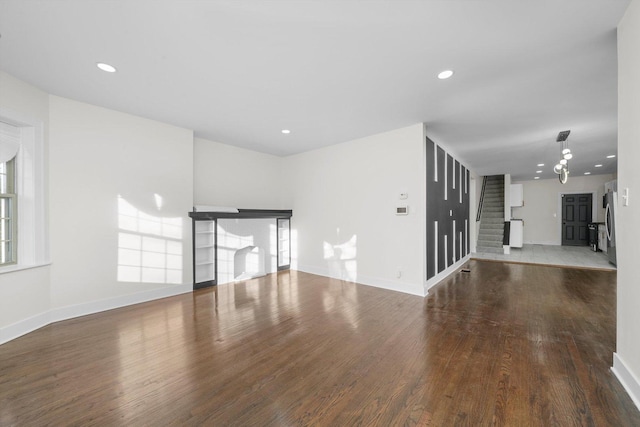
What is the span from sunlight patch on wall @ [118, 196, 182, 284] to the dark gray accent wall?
4146 millimetres

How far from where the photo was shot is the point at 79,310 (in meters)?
3.26

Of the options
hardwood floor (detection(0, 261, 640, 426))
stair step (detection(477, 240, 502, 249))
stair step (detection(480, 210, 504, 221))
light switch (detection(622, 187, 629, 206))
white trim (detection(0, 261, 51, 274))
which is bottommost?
hardwood floor (detection(0, 261, 640, 426))

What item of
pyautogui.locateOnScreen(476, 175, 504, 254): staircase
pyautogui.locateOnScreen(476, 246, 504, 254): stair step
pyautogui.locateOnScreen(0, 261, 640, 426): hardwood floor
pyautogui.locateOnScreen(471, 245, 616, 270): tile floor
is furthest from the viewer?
pyautogui.locateOnScreen(476, 175, 504, 254): staircase

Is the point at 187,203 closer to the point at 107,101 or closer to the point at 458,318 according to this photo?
the point at 107,101

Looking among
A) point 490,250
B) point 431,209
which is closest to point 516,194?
point 490,250

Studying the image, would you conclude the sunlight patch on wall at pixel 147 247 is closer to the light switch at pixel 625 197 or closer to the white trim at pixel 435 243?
the white trim at pixel 435 243

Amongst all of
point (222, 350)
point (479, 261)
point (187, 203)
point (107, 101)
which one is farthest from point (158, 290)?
point (479, 261)

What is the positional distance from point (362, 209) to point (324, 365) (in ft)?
10.2

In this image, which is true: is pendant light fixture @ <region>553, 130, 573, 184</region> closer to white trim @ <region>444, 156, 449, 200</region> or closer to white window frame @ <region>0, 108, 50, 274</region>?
white trim @ <region>444, 156, 449, 200</region>

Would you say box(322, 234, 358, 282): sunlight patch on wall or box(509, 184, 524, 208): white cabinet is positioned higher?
box(509, 184, 524, 208): white cabinet

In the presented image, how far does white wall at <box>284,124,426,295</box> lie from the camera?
418cm

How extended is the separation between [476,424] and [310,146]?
4837 mm

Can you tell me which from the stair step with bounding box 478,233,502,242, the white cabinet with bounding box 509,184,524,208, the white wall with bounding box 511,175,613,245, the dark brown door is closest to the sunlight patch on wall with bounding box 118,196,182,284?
the stair step with bounding box 478,233,502,242

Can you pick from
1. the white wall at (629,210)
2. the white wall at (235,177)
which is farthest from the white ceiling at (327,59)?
the white wall at (235,177)
